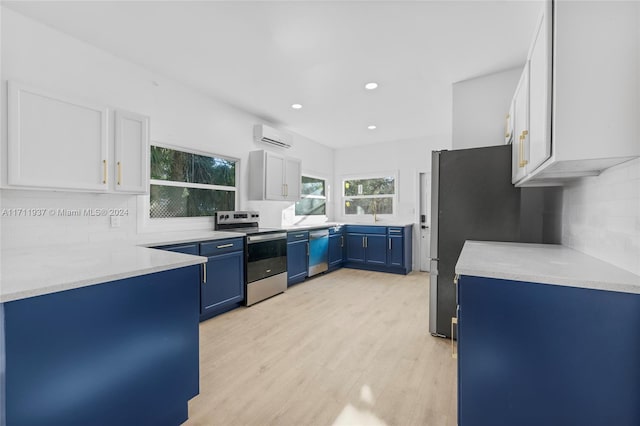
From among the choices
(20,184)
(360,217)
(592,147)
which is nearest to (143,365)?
(20,184)

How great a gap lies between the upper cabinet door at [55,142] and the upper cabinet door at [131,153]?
0.10 m

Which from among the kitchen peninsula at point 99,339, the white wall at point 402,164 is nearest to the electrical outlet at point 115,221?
the kitchen peninsula at point 99,339

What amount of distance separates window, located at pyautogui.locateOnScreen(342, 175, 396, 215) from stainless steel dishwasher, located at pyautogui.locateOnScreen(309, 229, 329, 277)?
1.48 meters

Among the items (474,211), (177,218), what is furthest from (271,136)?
(474,211)

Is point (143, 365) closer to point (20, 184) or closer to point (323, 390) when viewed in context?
point (323, 390)

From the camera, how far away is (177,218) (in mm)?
3359

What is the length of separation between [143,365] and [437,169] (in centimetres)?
255

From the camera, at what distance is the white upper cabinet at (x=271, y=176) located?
4.11 metres

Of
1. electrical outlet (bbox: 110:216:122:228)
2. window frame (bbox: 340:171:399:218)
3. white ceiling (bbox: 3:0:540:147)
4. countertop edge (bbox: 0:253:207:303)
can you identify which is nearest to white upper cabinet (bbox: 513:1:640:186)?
white ceiling (bbox: 3:0:540:147)

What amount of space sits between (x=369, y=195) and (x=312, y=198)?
1234 millimetres

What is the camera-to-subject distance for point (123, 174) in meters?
2.48

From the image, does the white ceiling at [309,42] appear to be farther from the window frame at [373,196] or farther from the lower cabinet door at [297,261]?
the window frame at [373,196]

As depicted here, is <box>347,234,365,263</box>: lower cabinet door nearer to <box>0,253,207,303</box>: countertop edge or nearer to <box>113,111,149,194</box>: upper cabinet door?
<box>113,111,149,194</box>: upper cabinet door

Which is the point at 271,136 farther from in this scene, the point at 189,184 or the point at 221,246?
the point at 221,246
